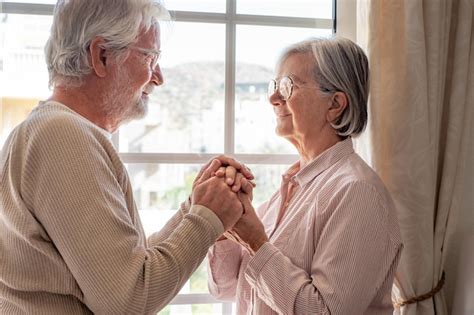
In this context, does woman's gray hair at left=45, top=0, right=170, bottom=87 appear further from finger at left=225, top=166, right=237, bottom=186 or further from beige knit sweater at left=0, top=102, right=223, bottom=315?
finger at left=225, top=166, right=237, bottom=186

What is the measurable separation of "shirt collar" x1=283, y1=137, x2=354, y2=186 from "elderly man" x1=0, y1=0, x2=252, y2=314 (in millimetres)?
339

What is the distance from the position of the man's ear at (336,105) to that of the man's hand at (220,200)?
403mm

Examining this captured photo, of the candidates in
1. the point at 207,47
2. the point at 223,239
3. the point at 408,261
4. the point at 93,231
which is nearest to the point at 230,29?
the point at 207,47

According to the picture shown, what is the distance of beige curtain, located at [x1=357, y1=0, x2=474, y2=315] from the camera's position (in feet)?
5.56

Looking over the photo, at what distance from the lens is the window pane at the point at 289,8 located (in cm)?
197

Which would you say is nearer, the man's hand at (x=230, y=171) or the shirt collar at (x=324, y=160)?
the man's hand at (x=230, y=171)

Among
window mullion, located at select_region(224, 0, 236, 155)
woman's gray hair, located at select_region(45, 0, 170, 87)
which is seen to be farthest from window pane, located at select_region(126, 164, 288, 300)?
woman's gray hair, located at select_region(45, 0, 170, 87)

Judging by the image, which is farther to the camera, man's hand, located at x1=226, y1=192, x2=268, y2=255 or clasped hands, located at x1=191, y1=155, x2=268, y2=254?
man's hand, located at x1=226, y1=192, x2=268, y2=255

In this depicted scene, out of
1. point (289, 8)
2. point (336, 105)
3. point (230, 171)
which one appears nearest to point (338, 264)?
point (230, 171)

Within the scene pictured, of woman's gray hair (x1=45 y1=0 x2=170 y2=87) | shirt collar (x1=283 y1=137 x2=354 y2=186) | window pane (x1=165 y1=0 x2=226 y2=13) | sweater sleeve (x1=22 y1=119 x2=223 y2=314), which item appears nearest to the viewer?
sweater sleeve (x1=22 y1=119 x2=223 y2=314)

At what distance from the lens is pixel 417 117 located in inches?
66.8

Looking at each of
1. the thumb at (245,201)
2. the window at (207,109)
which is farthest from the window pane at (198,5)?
the thumb at (245,201)

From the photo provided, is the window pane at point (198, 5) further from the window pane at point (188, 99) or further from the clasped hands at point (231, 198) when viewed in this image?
the clasped hands at point (231, 198)

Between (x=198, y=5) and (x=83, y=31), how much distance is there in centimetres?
86
